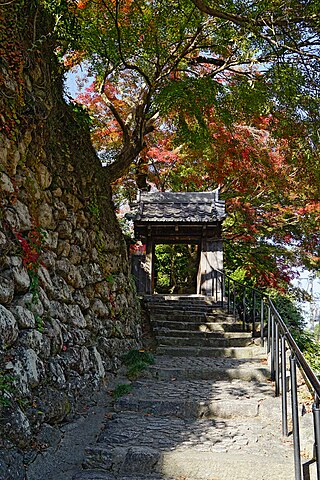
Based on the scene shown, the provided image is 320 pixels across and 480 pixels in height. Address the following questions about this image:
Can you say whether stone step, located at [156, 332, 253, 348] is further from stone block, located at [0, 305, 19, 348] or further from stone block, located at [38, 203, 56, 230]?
stone block, located at [0, 305, 19, 348]

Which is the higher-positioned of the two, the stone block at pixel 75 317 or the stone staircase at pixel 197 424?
the stone block at pixel 75 317

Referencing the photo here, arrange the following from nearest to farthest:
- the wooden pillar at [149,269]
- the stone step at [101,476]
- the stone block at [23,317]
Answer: the stone step at [101,476], the stone block at [23,317], the wooden pillar at [149,269]

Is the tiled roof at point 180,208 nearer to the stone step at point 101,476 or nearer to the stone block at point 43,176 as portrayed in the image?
the stone block at point 43,176

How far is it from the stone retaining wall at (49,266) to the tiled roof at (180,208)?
488cm

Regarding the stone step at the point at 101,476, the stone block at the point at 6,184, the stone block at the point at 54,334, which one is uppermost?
the stone block at the point at 6,184

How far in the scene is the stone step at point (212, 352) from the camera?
676 cm

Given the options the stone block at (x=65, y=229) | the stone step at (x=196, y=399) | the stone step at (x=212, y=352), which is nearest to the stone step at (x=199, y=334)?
the stone step at (x=212, y=352)

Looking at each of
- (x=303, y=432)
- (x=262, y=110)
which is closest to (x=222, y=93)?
(x=262, y=110)

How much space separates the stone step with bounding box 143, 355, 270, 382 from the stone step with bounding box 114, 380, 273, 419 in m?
0.18

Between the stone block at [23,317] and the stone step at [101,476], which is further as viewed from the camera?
the stone block at [23,317]

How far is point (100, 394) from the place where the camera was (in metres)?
4.59

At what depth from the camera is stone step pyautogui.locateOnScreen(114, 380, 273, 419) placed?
4.22 m

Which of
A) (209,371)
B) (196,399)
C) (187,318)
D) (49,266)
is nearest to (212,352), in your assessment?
(209,371)

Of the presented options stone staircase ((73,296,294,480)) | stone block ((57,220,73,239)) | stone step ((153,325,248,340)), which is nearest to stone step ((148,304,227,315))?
stone step ((153,325,248,340))
